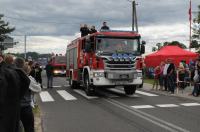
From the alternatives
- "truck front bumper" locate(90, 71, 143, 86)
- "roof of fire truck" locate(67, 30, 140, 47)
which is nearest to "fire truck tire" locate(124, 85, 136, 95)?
"truck front bumper" locate(90, 71, 143, 86)

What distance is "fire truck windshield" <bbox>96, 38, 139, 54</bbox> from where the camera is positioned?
1885 centimetres

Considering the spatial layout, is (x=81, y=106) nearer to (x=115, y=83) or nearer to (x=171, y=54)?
(x=115, y=83)

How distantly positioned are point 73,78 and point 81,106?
8.67 m

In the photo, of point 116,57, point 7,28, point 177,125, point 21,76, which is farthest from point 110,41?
A: point 7,28

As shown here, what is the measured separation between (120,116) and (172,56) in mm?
21312

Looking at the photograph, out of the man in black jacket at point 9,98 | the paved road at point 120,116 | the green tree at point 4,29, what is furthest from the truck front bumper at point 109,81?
the green tree at point 4,29

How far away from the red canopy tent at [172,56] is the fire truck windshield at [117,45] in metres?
13.5

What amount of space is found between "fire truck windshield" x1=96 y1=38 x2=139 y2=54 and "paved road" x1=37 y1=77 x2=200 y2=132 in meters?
2.37

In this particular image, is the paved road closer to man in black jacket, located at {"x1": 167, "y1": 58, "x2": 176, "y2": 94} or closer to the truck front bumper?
the truck front bumper

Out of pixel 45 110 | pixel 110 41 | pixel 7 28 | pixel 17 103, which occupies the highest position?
pixel 7 28

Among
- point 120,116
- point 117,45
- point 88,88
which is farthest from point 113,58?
point 120,116

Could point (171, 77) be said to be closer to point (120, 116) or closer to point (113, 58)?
point (113, 58)

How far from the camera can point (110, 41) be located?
19.0 meters

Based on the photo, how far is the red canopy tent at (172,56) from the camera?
32969 millimetres
